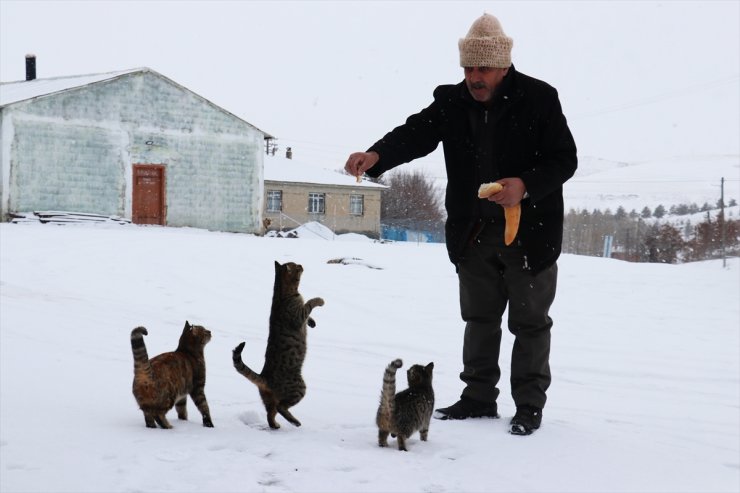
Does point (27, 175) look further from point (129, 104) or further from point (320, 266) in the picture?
point (320, 266)

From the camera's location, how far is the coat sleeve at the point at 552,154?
153 inches

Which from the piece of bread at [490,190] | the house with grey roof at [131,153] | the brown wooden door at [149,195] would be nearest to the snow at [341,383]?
the piece of bread at [490,190]

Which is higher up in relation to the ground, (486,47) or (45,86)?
(45,86)

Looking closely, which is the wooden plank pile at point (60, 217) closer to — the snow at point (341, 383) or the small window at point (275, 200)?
the snow at point (341, 383)

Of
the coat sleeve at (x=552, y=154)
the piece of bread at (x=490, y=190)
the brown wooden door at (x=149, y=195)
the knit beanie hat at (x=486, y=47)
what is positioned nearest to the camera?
the piece of bread at (x=490, y=190)

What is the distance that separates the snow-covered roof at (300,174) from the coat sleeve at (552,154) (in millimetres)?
40023

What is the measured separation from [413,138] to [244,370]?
1.72 m

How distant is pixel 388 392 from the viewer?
3.54 meters

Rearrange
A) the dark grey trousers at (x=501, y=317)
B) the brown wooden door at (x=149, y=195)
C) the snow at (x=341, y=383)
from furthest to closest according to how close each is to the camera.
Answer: the brown wooden door at (x=149, y=195) → the dark grey trousers at (x=501, y=317) → the snow at (x=341, y=383)

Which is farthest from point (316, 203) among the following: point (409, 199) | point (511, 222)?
point (511, 222)

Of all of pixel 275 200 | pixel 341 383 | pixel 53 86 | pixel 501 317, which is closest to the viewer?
pixel 501 317

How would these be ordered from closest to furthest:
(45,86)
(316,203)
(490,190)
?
(490,190)
(45,86)
(316,203)

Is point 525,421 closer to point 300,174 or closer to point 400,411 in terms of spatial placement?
point 400,411

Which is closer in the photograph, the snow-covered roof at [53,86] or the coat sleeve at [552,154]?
the coat sleeve at [552,154]
